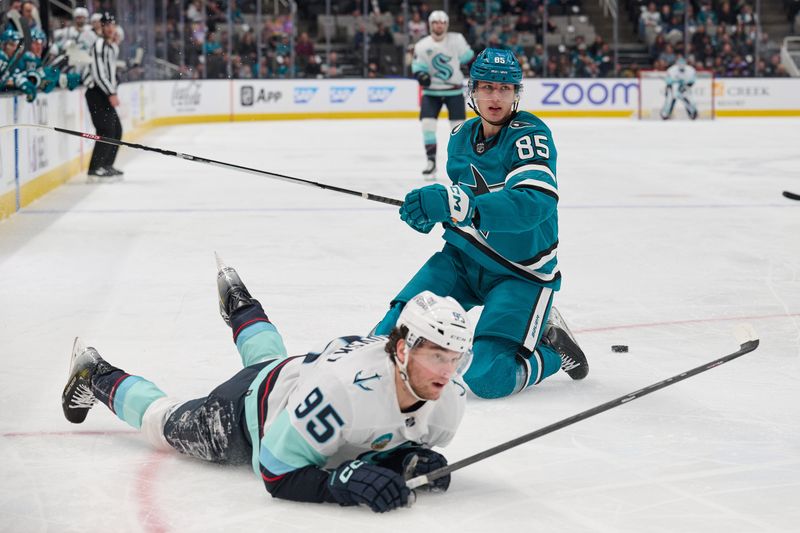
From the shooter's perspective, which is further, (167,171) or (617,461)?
(167,171)

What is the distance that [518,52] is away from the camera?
2214 cm

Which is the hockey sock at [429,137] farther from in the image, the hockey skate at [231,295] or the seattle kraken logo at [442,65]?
the hockey skate at [231,295]

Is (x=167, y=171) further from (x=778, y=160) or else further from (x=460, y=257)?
(x=460, y=257)

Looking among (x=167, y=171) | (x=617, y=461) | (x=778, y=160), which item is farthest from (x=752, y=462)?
(x=778, y=160)

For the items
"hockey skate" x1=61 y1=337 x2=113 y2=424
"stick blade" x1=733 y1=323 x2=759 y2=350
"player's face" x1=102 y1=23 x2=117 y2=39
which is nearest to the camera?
"stick blade" x1=733 y1=323 x2=759 y2=350

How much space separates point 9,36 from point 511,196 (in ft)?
18.5

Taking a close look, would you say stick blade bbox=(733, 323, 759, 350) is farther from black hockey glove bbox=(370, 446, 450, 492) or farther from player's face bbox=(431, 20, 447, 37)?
player's face bbox=(431, 20, 447, 37)

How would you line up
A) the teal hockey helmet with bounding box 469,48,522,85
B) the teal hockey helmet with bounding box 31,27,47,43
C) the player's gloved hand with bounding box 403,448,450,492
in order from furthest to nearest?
the teal hockey helmet with bounding box 31,27,47,43, the teal hockey helmet with bounding box 469,48,522,85, the player's gloved hand with bounding box 403,448,450,492

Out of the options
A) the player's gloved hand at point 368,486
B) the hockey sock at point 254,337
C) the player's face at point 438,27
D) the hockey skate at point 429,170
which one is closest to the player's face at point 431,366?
the player's gloved hand at point 368,486

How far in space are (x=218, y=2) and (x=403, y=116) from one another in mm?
3648

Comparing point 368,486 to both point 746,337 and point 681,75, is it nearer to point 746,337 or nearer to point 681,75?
point 746,337

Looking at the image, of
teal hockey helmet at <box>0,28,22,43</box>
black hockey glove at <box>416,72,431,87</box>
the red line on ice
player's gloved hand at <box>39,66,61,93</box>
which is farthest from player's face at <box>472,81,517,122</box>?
black hockey glove at <box>416,72,431,87</box>

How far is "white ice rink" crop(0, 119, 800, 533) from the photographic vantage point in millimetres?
2730

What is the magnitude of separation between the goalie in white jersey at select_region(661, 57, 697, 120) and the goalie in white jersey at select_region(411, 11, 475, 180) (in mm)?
10098
